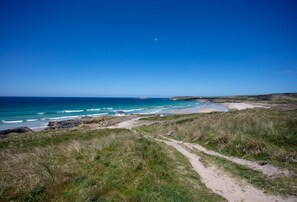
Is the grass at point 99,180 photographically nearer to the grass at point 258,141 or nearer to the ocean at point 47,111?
the grass at point 258,141

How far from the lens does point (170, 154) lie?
13086mm

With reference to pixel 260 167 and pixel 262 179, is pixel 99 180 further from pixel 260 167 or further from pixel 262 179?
pixel 260 167

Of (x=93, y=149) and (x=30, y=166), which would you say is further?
(x=93, y=149)

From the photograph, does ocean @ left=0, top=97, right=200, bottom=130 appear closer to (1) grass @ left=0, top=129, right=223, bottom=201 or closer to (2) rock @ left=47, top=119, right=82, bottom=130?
(2) rock @ left=47, top=119, right=82, bottom=130

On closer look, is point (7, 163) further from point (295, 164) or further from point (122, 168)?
point (295, 164)

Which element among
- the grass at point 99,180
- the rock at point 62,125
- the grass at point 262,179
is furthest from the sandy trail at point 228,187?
the rock at point 62,125

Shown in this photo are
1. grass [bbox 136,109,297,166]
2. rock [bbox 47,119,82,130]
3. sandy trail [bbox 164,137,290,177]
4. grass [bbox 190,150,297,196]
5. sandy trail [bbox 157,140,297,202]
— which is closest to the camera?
sandy trail [bbox 157,140,297,202]

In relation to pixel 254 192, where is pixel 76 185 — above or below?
above

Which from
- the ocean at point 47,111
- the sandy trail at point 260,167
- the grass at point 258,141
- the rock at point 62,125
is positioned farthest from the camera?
the ocean at point 47,111

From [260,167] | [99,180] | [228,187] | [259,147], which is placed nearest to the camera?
[99,180]

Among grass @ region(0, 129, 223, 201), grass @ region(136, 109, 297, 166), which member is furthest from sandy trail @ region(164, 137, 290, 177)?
grass @ region(0, 129, 223, 201)

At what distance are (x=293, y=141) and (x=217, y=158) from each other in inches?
228

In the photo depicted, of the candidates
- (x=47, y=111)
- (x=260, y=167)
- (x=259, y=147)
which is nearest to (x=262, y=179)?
(x=260, y=167)

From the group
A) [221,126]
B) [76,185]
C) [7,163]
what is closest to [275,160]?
[221,126]
